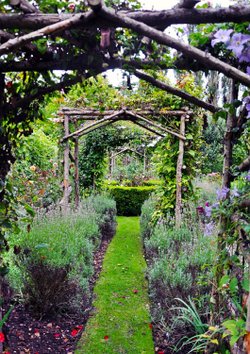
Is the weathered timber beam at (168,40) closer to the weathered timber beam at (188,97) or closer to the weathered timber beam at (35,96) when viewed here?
the weathered timber beam at (188,97)

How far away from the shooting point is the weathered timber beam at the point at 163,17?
1.61 meters

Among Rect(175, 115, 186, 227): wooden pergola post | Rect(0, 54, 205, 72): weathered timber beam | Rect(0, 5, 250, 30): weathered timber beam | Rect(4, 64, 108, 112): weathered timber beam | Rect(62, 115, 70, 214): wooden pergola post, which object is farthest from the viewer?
Rect(62, 115, 70, 214): wooden pergola post

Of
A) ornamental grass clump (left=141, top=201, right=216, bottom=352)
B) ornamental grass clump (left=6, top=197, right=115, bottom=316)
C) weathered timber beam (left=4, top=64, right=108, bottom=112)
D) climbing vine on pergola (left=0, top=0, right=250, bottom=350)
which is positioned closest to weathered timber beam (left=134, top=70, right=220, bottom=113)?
climbing vine on pergola (left=0, top=0, right=250, bottom=350)

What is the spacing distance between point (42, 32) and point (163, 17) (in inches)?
22.9

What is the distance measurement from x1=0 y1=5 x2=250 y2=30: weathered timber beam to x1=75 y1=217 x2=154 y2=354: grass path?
2.65 meters

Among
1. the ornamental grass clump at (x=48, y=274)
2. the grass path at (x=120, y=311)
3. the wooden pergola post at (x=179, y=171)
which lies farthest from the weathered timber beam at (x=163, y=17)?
the wooden pergola post at (x=179, y=171)

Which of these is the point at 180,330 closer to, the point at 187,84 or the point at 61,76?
the point at 61,76

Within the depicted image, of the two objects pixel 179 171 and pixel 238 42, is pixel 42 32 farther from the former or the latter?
pixel 179 171

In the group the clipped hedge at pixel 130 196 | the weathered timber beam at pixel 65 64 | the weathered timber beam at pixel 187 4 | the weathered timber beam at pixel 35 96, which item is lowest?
the clipped hedge at pixel 130 196

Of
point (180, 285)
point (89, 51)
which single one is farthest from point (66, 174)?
point (89, 51)

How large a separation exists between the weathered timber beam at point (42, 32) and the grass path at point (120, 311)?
2589mm

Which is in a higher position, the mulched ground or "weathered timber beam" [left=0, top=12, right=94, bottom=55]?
"weathered timber beam" [left=0, top=12, right=94, bottom=55]

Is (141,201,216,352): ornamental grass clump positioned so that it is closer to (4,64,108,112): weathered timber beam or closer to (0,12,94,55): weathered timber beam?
(4,64,108,112): weathered timber beam

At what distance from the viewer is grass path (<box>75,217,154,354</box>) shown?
317 cm
